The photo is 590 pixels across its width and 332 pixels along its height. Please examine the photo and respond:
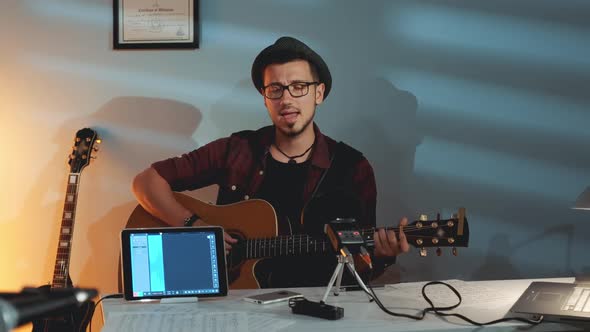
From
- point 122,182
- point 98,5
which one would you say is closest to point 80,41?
point 98,5

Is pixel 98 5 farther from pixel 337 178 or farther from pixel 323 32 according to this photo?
pixel 337 178

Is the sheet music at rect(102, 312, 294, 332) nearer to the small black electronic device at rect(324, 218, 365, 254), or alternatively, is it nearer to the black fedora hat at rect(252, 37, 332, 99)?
the small black electronic device at rect(324, 218, 365, 254)

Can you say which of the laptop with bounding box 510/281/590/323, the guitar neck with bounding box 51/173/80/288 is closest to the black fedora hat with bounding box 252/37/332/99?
the guitar neck with bounding box 51/173/80/288

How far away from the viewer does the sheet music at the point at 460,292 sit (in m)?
1.86

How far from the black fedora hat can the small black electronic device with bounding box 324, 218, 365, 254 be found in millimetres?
909

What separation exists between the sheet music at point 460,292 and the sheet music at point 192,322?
462 millimetres

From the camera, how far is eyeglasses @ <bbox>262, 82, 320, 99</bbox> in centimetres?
254

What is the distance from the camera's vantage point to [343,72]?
109 inches

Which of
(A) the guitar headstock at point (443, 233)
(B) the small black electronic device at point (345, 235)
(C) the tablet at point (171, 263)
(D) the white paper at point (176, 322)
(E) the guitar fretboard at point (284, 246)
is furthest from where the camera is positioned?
(E) the guitar fretboard at point (284, 246)

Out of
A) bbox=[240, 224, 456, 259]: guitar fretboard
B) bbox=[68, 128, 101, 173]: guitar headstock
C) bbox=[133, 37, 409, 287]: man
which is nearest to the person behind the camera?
bbox=[240, 224, 456, 259]: guitar fretboard

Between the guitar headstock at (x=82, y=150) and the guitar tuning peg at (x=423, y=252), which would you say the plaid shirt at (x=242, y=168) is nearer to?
the guitar headstock at (x=82, y=150)

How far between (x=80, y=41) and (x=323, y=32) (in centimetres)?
96

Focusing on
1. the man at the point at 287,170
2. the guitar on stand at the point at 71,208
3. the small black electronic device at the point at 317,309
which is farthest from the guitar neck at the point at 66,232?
the small black electronic device at the point at 317,309

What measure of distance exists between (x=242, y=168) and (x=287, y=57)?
442 millimetres
